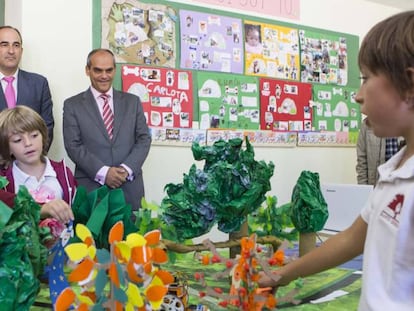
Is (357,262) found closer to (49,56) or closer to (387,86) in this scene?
(387,86)

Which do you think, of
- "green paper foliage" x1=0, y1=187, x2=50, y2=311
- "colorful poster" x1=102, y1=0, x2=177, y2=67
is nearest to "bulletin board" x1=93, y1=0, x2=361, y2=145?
"colorful poster" x1=102, y1=0, x2=177, y2=67

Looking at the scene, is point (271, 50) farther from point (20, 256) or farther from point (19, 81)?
point (20, 256)

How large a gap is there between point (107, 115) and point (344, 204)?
1.27 meters

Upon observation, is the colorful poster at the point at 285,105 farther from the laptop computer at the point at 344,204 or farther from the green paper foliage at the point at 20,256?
the green paper foliage at the point at 20,256

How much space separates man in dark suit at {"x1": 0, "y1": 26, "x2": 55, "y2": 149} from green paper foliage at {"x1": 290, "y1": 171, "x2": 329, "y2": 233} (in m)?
1.52

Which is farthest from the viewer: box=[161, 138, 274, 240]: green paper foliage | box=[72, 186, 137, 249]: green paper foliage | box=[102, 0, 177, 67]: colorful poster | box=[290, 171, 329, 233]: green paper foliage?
box=[102, 0, 177, 67]: colorful poster

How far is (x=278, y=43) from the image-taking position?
11.8 ft

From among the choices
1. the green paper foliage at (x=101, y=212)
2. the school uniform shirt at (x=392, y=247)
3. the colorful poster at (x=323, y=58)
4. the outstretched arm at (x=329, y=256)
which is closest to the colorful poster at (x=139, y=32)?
the colorful poster at (x=323, y=58)

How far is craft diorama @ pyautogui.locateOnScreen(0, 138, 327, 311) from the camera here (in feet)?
2.12

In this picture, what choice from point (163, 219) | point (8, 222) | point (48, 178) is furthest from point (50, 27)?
point (8, 222)

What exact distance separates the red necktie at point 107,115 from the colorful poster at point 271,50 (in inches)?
48.2

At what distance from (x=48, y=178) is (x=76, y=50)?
1.48m

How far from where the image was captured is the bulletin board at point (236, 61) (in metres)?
2.96

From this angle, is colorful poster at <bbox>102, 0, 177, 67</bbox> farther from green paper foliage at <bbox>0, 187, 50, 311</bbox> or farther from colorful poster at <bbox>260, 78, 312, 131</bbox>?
green paper foliage at <bbox>0, 187, 50, 311</bbox>
